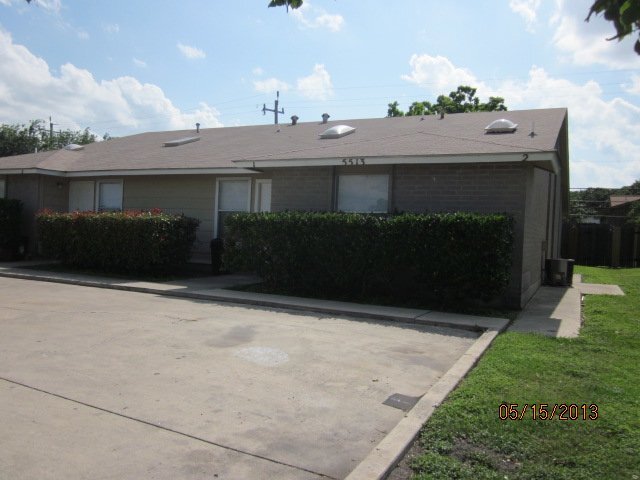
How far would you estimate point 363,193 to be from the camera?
39.5 feet

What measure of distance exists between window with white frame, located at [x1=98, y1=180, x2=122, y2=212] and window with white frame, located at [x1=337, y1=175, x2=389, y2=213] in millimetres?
8364

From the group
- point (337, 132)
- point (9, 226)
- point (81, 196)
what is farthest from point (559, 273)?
point (9, 226)

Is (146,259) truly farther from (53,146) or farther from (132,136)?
(53,146)

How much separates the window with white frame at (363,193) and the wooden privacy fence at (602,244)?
1652 cm

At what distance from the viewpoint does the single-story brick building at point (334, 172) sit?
10508mm

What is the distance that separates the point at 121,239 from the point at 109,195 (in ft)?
14.7

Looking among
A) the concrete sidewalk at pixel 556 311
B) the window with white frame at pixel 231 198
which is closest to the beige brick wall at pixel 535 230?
the concrete sidewalk at pixel 556 311

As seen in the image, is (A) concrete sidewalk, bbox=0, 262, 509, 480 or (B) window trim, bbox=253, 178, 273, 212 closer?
(A) concrete sidewalk, bbox=0, 262, 509, 480

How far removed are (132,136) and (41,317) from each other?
16094 mm

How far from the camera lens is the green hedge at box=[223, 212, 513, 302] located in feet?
30.4

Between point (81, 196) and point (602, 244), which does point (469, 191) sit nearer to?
point (81, 196)

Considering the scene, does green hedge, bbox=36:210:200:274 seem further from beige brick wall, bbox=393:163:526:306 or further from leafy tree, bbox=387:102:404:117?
leafy tree, bbox=387:102:404:117

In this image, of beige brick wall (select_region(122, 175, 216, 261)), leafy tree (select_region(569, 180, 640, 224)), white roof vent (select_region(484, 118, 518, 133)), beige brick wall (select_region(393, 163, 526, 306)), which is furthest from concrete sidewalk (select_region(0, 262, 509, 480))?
leafy tree (select_region(569, 180, 640, 224))

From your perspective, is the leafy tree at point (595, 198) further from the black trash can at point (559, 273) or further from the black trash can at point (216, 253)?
the black trash can at point (216, 253)
